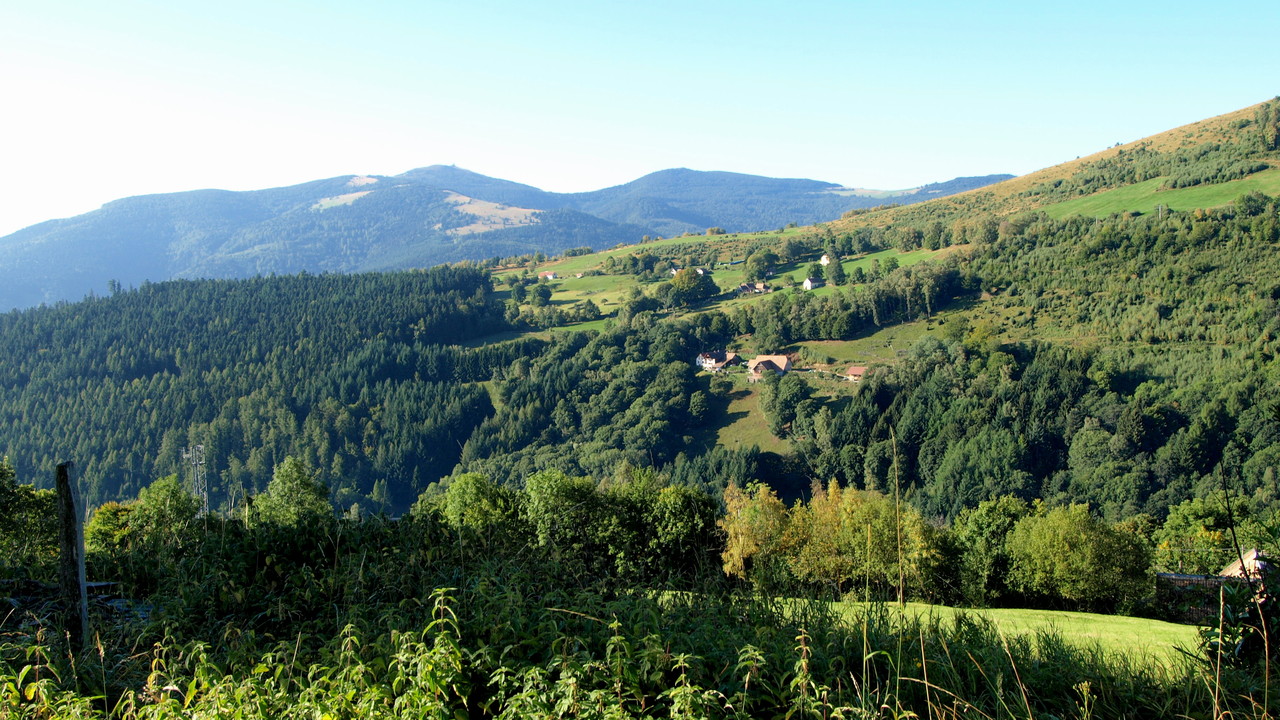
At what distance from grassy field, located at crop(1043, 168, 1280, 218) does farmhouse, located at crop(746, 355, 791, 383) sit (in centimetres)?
4808

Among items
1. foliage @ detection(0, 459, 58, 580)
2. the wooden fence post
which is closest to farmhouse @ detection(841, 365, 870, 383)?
foliage @ detection(0, 459, 58, 580)

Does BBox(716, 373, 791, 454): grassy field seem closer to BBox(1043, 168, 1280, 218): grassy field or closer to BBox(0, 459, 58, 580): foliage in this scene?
BBox(1043, 168, 1280, 218): grassy field

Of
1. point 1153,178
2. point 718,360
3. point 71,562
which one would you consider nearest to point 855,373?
point 718,360

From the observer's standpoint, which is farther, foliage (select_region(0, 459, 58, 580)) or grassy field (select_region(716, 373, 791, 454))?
grassy field (select_region(716, 373, 791, 454))

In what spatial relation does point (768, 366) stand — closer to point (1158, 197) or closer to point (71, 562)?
point (1158, 197)

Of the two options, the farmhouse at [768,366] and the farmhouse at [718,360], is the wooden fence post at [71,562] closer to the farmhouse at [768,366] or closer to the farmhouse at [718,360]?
the farmhouse at [768,366]

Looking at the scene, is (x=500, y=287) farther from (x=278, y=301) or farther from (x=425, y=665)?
(x=425, y=665)

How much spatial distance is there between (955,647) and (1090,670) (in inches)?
26.9

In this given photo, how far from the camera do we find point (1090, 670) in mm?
4254

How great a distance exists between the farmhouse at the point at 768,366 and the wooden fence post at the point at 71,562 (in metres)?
83.5

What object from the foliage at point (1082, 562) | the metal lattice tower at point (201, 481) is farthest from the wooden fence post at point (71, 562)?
the foliage at point (1082, 562)

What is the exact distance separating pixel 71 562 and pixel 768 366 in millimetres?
85051

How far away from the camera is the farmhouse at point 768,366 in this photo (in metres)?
87.7

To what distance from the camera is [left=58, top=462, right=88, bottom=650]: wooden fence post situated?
15.5 feet
